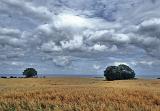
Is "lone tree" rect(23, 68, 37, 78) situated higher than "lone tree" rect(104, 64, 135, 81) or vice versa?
"lone tree" rect(23, 68, 37, 78)

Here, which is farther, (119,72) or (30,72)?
(30,72)

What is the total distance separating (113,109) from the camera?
23406 millimetres

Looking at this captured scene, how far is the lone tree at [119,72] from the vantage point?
111562 millimetres

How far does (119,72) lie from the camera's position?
4392 inches

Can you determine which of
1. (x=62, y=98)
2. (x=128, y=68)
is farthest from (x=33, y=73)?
(x=62, y=98)

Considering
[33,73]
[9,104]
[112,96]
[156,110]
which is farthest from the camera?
[33,73]

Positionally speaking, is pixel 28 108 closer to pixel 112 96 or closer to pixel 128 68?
pixel 112 96

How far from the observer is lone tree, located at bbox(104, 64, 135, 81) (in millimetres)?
111562

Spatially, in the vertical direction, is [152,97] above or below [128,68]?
below

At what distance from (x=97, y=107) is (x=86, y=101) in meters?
4.77

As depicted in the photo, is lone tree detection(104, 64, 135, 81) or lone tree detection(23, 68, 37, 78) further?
lone tree detection(23, 68, 37, 78)

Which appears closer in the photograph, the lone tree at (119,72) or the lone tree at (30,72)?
the lone tree at (119,72)

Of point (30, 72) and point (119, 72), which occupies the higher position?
point (30, 72)

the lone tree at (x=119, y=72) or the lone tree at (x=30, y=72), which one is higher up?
the lone tree at (x=30, y=72)
